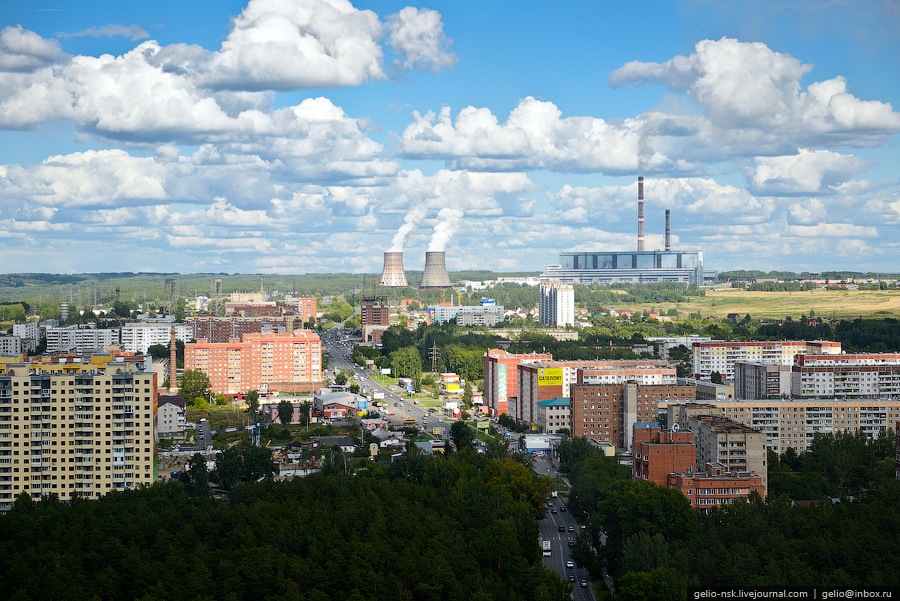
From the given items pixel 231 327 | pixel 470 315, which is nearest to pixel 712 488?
pixel 231 327

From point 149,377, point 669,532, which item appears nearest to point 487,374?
point 149,377

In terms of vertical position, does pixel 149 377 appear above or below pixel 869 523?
above

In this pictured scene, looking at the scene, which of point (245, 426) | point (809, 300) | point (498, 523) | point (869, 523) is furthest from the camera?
point (809, 300)

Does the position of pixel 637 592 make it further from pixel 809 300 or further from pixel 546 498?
pixel 809 300

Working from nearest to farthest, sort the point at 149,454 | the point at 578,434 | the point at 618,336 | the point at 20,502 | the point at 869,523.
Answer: the point at 869,523 < the point at 20,502 < the point at 149,454 < the point at 578,434 < the point at 618,336

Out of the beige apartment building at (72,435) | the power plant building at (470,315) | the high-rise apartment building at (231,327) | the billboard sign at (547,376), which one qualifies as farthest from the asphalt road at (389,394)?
the beige apartment building at (72,435)

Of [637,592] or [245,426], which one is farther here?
[245,426]

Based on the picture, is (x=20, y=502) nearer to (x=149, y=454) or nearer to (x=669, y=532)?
(x=149, y=454)
